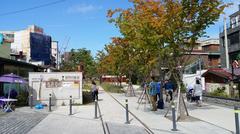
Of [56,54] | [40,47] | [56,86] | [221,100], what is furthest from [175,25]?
[56,54]

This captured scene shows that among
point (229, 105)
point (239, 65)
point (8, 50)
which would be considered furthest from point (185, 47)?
point (8, 50)

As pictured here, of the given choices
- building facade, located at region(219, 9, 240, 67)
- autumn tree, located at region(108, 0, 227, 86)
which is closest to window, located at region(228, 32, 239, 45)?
building facade, located at region(219, 9, 240, 67)

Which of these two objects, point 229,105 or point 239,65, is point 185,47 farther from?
point 239,65

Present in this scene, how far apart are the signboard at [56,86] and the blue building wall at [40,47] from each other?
23.1 metres

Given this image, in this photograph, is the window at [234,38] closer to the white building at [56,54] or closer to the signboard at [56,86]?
the signboard at [56,86]

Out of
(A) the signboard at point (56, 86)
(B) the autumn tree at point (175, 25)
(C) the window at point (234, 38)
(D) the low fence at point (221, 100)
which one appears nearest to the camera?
(B) the autumn tree at point (175, 25)

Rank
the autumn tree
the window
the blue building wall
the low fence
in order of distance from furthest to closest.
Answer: the window
the blue building wall
the low fence
the autumn tree

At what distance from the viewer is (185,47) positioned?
15727 mm

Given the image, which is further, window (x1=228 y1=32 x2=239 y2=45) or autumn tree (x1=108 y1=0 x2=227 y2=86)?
window (x1=228 y1=32 x2=239 y2=45)

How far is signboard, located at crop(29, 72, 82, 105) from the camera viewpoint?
23453 mm

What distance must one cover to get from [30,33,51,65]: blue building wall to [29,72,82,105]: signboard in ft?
75.9

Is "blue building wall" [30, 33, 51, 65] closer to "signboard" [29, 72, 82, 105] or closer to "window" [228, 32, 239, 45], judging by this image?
"signboard" [29, 72, 82, 105]

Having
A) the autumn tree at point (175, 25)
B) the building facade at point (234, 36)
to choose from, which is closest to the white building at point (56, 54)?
the building facade at point (234, 36)

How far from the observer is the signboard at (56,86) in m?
Result: 23.5
